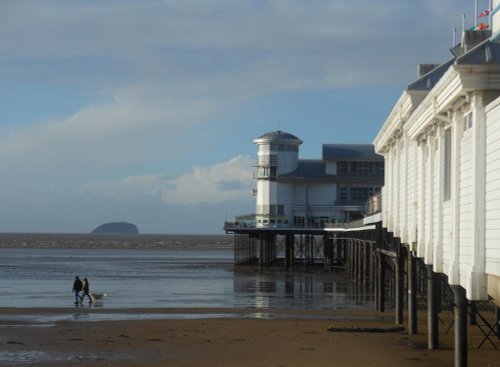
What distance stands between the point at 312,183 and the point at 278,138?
13.4 feet

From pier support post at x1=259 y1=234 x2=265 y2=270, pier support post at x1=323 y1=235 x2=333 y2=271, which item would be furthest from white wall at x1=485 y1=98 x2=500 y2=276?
pier support post at x1=259 y1=234 x2=265 y2=270

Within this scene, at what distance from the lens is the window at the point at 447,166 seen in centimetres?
1633

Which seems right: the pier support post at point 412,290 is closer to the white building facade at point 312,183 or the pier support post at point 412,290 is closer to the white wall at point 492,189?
the white wall at point 492,189

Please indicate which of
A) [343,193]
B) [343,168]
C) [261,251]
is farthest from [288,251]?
[343,168]

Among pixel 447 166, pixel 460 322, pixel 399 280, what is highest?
pixel 447 166

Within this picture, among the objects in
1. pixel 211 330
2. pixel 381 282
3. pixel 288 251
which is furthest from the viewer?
pixel 288 251

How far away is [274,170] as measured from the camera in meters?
72.1

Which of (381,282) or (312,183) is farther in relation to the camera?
(312,183)

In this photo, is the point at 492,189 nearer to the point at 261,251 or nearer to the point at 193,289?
the point at 193,289

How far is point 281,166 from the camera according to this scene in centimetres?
7231

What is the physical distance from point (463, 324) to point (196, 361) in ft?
23.2

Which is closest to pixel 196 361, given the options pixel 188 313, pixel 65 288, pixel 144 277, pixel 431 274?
pixel 431 274

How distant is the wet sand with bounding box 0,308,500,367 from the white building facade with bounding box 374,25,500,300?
11.1 feet

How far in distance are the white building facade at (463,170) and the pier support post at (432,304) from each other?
74 centimetres
